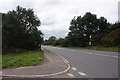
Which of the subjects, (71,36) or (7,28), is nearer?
(7,28)

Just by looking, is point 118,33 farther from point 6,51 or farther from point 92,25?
point 6,51

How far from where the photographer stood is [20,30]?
2839cm

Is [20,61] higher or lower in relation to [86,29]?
lower

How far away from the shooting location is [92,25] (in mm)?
56531

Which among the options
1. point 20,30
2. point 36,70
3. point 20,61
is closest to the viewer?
point 36,70

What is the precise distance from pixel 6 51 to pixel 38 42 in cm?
821

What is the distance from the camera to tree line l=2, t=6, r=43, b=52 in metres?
26.0

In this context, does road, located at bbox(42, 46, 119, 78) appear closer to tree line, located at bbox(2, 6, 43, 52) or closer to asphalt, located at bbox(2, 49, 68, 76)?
asphalt, located at bbox(2, 49, 68, 76)

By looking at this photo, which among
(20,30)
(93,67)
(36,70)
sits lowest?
(93,67)

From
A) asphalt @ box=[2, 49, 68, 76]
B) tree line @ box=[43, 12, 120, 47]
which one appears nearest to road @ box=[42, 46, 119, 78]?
asphalt @ box=[2, 49, 68, 76]

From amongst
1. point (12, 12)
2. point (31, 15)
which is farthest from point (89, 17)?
point (12, 12)

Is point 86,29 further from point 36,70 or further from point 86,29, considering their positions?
point 36,70

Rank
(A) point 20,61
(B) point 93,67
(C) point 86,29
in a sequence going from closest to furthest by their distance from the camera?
(B) point 93,67 < (A) point 20,61 < (C) point 86,29

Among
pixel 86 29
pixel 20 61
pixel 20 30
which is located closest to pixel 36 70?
pixel 20 61
